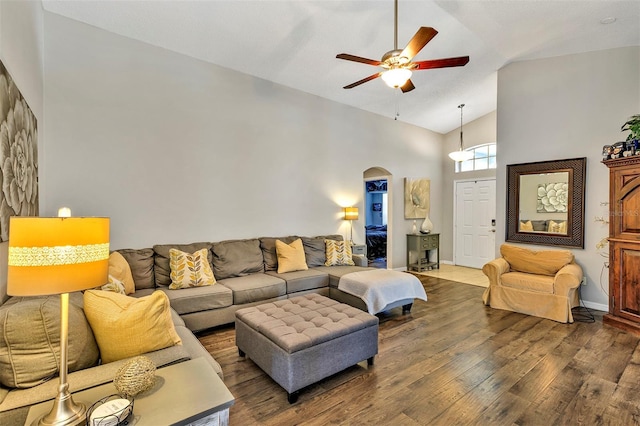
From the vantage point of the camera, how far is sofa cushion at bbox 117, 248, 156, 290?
330 cm

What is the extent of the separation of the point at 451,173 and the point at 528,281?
3782 mm

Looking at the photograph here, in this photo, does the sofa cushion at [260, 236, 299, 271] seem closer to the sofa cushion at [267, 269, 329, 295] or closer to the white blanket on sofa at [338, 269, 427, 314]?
the sofa cushion at [267, 269, 329, 295]

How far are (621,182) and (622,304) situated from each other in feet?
4.55

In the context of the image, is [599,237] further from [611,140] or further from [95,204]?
[95,204]

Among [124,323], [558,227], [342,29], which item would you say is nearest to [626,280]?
[558,227]

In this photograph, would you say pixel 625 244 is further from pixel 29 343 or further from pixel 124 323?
pixel 29 343

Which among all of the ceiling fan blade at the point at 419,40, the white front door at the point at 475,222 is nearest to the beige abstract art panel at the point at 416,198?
the white front door at the point at 475,222

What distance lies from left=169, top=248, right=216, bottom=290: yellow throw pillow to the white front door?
5655mm

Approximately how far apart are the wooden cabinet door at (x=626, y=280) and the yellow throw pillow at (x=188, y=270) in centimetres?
466

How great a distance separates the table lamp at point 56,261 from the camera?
1.06 m

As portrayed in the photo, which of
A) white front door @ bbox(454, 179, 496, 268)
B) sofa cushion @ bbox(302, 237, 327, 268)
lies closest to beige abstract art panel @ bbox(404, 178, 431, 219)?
white front door @ bbox(454, 179, 496, 268)

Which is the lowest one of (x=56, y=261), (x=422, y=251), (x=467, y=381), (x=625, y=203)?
(x=467, y=381)

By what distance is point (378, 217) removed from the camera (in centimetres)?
1015

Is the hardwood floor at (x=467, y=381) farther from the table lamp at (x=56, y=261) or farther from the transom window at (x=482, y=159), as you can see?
the transom window at (x=482, y=159)
